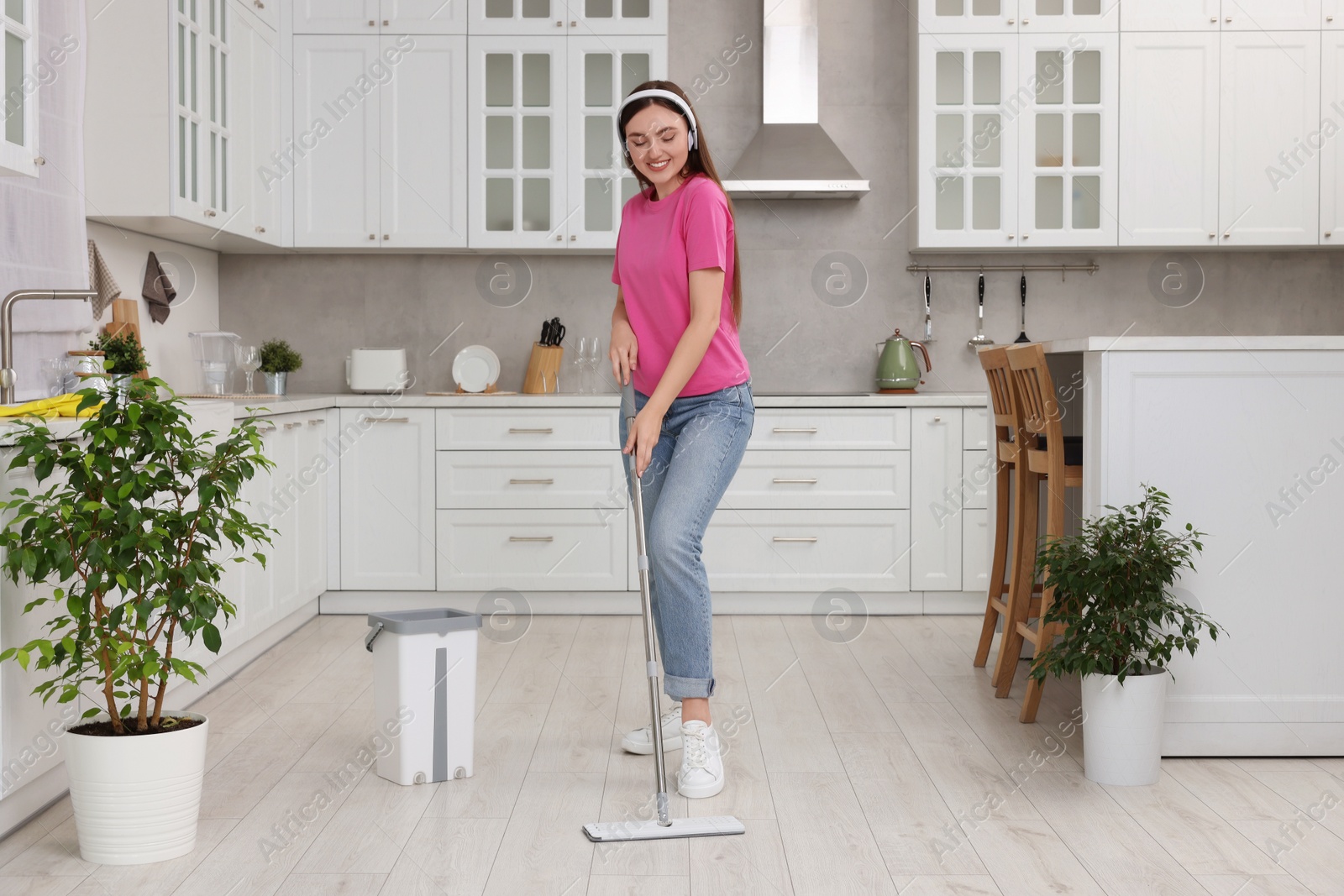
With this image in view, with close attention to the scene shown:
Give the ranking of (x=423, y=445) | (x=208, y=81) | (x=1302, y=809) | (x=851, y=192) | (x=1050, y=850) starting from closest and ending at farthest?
(x=1050, y=850) < (x=1302, y=809) < (x=208, y=81) < (x=423, y=445) < (x=851, y=192)

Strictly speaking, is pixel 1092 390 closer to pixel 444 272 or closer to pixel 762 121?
pixel 762 121

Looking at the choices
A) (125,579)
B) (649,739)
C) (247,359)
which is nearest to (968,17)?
(247,359)

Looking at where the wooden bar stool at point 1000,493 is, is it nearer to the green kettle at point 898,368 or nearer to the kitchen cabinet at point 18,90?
the green kettle at point 898,368

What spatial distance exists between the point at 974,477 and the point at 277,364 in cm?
248

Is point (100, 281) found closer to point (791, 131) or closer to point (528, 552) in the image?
point (528, 552)

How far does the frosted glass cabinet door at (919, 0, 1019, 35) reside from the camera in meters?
4.24

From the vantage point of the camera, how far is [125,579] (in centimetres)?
187

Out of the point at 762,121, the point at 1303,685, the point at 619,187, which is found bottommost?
the point at 1303,685

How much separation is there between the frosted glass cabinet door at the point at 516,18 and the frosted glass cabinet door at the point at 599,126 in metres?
0.09

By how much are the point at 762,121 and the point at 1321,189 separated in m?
2.05

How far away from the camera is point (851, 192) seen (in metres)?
4.40

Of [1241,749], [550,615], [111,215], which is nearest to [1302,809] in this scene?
[1241,749]

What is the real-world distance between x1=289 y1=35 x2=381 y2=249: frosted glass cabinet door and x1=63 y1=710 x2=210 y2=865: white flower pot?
2.64 m

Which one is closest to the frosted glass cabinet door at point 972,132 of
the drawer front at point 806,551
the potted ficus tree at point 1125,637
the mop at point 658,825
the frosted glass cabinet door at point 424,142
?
the drawer front at point 806,551
